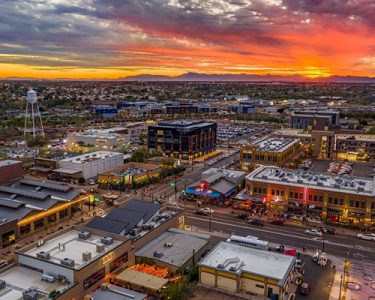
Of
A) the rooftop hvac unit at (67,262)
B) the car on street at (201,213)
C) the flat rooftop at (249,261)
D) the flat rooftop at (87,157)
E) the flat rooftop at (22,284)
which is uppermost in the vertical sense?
the rooftop hvac unit at (67,262)

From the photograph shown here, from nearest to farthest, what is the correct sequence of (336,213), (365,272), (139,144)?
(365,272) < (336,213) < (139,144)

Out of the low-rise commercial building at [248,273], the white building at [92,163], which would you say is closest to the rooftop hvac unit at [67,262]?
the low-rise commercial building at [248,273]

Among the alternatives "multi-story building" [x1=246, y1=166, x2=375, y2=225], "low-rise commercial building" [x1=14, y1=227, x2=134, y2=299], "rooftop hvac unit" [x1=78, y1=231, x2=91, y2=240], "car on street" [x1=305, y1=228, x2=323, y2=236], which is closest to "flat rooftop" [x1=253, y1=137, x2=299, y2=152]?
"multi-story building" [x1=246, y1=166, x2=375, y2=225]

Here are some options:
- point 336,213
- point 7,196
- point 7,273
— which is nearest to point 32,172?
point 7,196

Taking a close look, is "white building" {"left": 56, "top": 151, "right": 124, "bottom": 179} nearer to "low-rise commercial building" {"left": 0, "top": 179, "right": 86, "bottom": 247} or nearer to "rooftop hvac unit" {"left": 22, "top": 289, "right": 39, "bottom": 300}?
"low-rise commercial building" {"left": 0, "top": 179, "right": 86, "bottom": 247}

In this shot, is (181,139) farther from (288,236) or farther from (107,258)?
(107,258)

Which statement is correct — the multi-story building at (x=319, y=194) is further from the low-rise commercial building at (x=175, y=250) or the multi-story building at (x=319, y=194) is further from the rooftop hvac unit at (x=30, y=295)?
the rooftop hvac unit at (x=30, y=295)

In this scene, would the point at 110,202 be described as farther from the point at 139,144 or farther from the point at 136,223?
the point at 139,144
